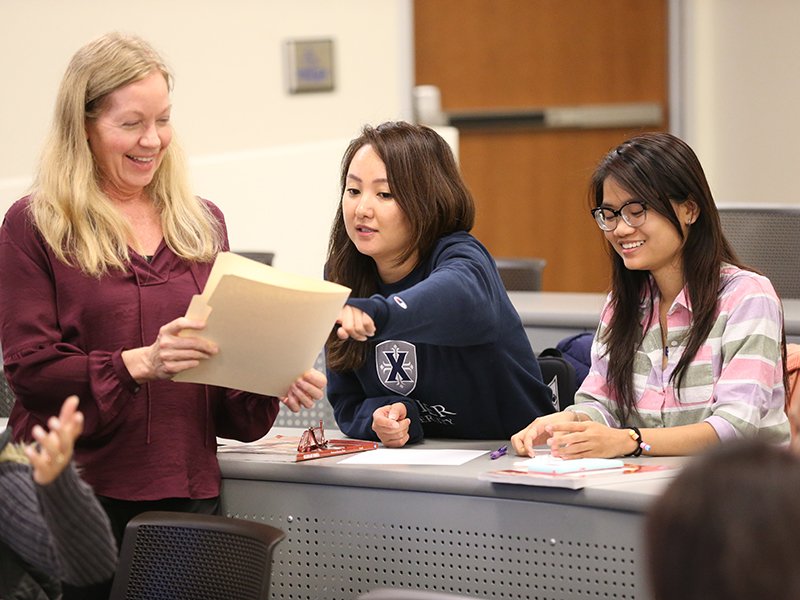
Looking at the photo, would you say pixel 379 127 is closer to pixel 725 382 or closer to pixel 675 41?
pixel 725 382

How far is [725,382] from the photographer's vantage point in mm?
1839

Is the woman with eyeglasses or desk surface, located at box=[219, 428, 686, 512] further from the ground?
the woman with eyeglasses

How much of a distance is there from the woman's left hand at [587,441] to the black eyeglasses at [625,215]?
0.43m

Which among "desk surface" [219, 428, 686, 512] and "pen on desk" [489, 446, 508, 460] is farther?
"pen on desk" [489, 446, 508, 460]

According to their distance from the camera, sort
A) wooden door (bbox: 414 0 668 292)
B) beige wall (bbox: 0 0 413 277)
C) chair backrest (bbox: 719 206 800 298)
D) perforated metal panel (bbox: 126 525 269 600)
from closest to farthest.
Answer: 1. perforated metal panel (bbox: 126 525 269 600)
2. chair backrest (bbox: 719 206 800 298)
3. beige wall (bbox: 0 0 413 277)
4. wooden door (bbox: 414 0 668 292)

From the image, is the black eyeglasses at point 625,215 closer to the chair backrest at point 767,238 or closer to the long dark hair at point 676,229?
the long dark hair at point 676,229

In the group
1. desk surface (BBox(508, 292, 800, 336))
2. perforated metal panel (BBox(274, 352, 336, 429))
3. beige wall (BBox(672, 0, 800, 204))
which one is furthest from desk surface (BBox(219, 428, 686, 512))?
beige wall (BBox(672, 0, 800, 204))

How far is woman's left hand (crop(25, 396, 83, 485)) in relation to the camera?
125cm

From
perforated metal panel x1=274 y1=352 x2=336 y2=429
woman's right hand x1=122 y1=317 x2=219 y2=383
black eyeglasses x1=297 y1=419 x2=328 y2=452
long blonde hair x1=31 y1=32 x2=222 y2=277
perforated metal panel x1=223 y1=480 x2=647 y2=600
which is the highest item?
long blonde hair x1=31 y1=32 x2=222 y2=277

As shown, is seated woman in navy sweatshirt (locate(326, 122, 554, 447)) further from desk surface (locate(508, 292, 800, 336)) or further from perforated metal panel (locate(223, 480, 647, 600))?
desk surface (locate(508, 292, 800, 336))

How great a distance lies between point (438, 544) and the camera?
A: 74.0 inches

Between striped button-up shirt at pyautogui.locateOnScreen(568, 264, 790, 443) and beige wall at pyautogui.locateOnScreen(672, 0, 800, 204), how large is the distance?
11.7ft

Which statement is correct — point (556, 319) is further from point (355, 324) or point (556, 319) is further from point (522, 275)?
point (355, 324)

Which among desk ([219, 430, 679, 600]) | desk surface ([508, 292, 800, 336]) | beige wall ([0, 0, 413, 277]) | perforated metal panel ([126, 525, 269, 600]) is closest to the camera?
perforated metal panel ([126, 525, 269, 600])
